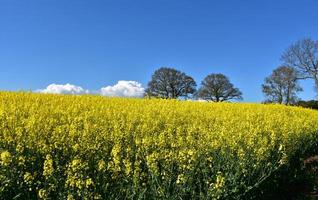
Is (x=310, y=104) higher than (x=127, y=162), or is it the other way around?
(x=310, y=104)

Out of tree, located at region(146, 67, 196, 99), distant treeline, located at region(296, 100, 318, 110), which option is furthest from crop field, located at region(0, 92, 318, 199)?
tree, located at region(146, 67, 196, 99)

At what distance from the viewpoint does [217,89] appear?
69.4 m

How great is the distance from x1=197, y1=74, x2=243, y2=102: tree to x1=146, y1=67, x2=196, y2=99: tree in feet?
6.69

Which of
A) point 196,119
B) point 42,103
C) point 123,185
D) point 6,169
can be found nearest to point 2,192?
point 6,169

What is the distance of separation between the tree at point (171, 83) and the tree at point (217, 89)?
204cm

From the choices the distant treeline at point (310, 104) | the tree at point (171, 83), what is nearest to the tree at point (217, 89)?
the tree at point (171, 83)

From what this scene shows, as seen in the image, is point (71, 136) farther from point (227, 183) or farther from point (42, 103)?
point (42, 103)

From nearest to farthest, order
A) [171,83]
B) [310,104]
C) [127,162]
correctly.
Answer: [127,162] < [310,104] < [171,83]

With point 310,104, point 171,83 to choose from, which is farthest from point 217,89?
point 310,104

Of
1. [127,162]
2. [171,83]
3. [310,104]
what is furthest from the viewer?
[171,83]

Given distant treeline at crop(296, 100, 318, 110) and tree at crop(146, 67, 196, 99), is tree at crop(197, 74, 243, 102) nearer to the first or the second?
tree at crop(146, 67, 196, 99)

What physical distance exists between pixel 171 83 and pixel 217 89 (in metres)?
7.23

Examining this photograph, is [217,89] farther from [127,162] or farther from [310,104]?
[127,162]

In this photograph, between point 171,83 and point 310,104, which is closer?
point 310,104
